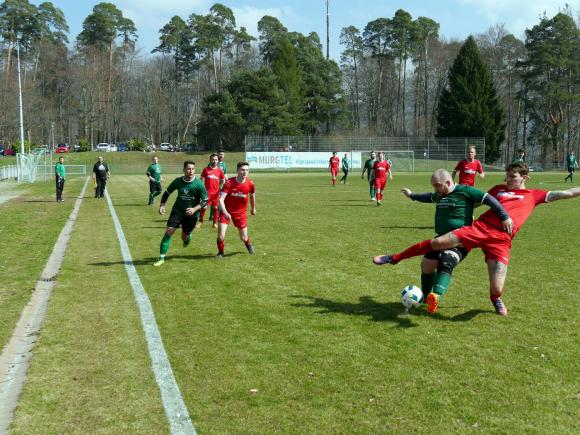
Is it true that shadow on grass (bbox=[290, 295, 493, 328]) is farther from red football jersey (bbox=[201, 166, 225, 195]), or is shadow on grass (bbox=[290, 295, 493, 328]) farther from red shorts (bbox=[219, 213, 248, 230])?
red football jersey (bbox=[201, 166, 225, 195])

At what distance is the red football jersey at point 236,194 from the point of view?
10.2 metres

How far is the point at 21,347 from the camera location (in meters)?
5.55

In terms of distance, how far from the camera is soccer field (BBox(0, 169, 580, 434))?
13.3 feet

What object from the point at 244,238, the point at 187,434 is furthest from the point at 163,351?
the point at 244,238

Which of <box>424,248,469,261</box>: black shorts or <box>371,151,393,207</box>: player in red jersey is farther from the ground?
<box>371,151,393,207</box>: player in red jersey

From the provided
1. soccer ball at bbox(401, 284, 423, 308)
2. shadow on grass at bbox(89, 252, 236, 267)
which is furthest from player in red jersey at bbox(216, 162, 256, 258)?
soccer ball at bbox(401, 284, 423, 308)

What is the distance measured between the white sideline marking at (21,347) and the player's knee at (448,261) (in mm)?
4143

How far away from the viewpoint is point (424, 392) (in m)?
4.43

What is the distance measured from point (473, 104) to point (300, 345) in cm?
6781

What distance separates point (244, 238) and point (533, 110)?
240ft

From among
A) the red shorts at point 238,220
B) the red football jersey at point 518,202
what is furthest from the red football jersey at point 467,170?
the red football jersey at point 518,202

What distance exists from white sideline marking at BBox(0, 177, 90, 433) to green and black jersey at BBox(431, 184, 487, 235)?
14.7 feet

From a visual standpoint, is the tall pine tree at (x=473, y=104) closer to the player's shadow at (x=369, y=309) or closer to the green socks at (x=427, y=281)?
the green socks at (x=427, y=281)

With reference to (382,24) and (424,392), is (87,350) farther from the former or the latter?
(382,24)
